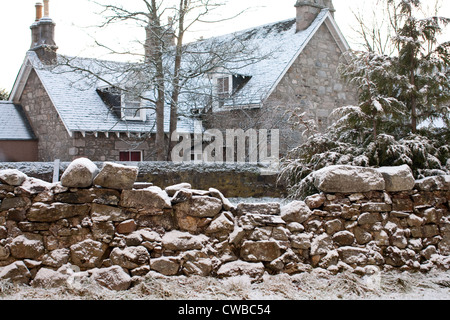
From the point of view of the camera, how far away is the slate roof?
1767cm

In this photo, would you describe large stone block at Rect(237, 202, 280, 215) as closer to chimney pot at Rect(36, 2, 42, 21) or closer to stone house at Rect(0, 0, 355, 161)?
stone house at Rect(0, 0, 355, 161)

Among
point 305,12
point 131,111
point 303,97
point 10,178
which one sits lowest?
point 10,178

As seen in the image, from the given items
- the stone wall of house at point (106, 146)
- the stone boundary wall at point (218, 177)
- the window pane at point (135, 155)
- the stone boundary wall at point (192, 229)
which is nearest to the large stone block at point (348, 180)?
the stone boundary wall at point (192, 229)

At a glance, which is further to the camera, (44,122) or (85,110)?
(44,122)

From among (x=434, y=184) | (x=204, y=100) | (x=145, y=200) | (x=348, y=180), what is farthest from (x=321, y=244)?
(x=204, y=100)

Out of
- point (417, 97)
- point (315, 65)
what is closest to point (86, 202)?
point (417, 97)

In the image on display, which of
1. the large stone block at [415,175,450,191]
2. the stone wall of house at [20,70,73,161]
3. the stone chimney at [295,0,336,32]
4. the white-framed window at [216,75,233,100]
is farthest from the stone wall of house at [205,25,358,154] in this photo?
the large stone block at [415,175,450,191]

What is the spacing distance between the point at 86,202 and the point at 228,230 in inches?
62.4

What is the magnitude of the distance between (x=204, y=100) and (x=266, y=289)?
11.0 metres

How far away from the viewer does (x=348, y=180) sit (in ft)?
18.8

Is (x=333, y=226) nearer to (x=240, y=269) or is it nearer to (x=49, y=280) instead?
(x=240, y=269)

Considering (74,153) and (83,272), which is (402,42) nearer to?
(83,272)

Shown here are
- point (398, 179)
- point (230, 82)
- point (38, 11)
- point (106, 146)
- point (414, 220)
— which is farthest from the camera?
point (38, 11)

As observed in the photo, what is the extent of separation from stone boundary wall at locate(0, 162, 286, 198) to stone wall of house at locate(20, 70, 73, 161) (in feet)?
13.2
